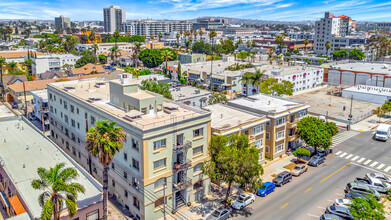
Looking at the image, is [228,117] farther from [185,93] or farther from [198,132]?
[185,93]

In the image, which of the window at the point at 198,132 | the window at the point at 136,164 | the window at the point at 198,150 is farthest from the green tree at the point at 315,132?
the window at the point at 136,164

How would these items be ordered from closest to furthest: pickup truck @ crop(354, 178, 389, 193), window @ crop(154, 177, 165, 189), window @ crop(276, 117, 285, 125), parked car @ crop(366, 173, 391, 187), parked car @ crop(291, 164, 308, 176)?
window @ crop(154, 177, 165, 189), pickup truck @ crop(354, 178, 389, 193), parked car @ crop(366, 173, 391, 187), parked car @ crop(291, 164, 308, 176), window @ crop(276, 117, 285, 125)

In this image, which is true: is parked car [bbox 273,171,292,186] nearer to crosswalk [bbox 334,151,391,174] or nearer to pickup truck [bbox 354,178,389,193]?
pickup truck [bbox 354,178,389,193]

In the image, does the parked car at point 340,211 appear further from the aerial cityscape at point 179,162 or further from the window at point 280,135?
the window at point 280,135

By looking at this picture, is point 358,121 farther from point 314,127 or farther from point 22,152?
point 22,152

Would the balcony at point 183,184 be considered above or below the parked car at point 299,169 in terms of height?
above

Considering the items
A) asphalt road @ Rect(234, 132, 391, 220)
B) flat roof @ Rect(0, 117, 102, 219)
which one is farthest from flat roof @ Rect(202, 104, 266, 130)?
flat roof @ Rect(0, 117, 102, 219)


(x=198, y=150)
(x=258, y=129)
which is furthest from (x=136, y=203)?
(x=258, y=129)

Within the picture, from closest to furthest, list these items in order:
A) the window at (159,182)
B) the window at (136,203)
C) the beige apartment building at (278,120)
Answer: the window at (159,182)
the window at (136,203)
the beige apartment building at (278,120)
